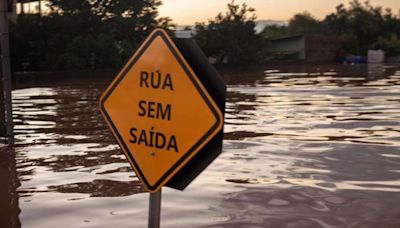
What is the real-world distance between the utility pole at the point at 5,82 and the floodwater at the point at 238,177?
1.12 ft

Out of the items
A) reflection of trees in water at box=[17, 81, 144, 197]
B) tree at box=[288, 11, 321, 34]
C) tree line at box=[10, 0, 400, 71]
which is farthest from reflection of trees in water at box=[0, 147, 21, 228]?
tree at box=[288, 11, 321, 34]

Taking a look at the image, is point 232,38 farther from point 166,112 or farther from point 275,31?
point 166,112

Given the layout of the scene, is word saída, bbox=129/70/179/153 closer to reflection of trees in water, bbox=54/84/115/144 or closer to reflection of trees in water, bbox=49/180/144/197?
reflection of trees in water, bbox=49/180/144/197

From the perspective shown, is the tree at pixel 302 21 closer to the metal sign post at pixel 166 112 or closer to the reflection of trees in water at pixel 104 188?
the reflection of trees in water at pixel 104 188

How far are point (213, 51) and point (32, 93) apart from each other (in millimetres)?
18865

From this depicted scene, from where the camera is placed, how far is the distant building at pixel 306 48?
43594 millimetres

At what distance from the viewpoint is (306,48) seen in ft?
144

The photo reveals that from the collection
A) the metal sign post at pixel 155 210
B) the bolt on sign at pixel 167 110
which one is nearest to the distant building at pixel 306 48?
the bolt on sign at pixel 167 110

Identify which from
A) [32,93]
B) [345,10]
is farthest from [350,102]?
[345,10]

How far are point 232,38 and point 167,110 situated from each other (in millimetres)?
33636

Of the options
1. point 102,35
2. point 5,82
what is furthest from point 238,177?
point 102,35

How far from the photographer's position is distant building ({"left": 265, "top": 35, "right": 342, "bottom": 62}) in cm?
4359

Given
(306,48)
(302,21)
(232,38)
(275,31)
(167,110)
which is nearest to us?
(167,110)

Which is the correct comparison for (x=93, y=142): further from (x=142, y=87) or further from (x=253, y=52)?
(x=253, y=52)
